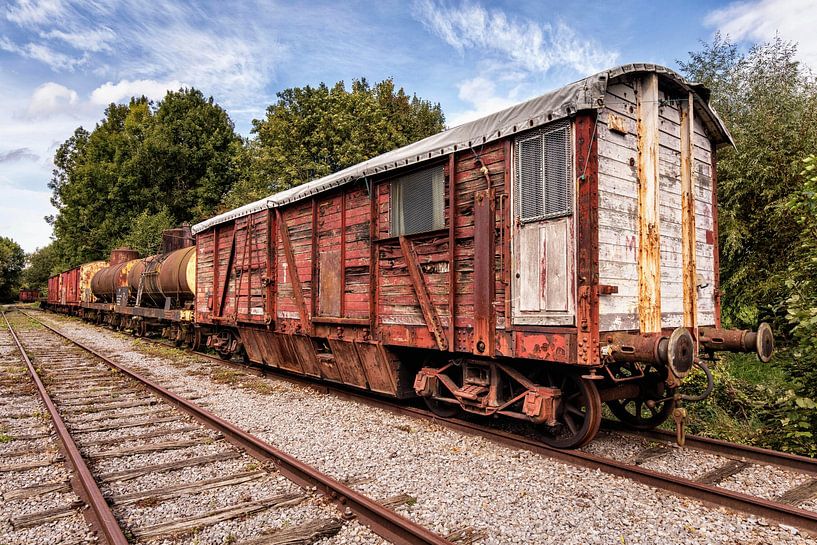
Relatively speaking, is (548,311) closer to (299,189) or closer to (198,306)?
(299,189)

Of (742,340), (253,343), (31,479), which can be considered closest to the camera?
(31,479)

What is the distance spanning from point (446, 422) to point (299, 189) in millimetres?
5175

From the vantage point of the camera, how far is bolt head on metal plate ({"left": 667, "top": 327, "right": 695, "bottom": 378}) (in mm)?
4719

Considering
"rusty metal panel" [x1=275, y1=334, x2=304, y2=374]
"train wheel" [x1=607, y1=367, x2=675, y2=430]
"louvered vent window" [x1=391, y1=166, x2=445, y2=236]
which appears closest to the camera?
"train wheel" [x1=607, y1=367, x2=675, y2=430]

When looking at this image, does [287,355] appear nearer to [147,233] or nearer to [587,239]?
[587,239]

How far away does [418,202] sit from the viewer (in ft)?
22.4

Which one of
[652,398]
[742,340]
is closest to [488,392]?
[652,398]

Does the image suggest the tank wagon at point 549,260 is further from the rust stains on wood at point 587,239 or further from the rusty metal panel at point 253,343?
the rusty metal panel at point 253,343

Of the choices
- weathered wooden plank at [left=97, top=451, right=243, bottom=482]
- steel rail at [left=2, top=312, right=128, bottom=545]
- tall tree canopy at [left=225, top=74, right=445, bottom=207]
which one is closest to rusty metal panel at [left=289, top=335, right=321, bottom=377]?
weathered wooden plank at [left=97, top=451, right=243, bottom=482]

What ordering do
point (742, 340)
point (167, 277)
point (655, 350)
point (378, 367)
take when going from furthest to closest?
point (167, 277)
point (378, 367)
point (742, 340)
point (655, 350)

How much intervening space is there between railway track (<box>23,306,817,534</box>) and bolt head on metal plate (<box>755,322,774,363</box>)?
957 millimetres

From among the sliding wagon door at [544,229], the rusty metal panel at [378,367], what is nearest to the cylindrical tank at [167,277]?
the rusty metal panel at [378,367]

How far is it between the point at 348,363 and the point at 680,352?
4.88 m

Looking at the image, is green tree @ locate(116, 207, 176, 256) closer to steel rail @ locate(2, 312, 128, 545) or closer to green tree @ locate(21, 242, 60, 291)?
steel rail @ locate(2, 312, 128, 545)
